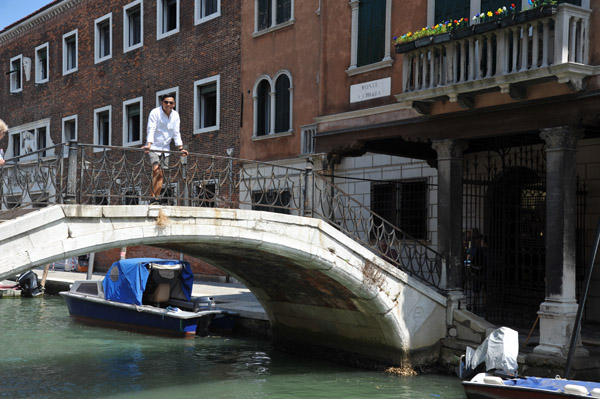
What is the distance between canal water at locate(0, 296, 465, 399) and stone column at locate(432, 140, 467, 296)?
1.62 meters

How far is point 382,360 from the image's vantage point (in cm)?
1087

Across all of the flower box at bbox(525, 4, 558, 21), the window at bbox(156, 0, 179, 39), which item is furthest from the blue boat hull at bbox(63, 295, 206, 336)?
the window at bbox(156, 0, 179, 39)

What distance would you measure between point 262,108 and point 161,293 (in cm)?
516

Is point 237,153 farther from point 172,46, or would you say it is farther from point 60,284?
point 60,284

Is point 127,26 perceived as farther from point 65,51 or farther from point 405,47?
point 405,47

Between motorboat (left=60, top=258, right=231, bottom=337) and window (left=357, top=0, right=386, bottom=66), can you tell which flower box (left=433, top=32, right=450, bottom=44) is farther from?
motorboat (left=60, top=258, right=231, bottom=337)

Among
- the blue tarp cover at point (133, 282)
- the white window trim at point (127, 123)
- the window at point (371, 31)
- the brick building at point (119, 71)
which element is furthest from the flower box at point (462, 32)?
the white window trim at point (127, 123)

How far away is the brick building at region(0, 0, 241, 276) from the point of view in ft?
61.9

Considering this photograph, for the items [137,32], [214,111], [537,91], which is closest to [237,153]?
[214,111]

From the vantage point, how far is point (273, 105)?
1709 centimetres

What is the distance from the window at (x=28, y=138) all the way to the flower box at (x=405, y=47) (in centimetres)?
1763

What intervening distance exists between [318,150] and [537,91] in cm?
389

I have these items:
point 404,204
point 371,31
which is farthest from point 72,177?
point 404,204

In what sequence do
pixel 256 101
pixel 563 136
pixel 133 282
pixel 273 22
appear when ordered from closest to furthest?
pixel 563 136 → pixel 133 282 → pixel 273 22 → pixel 256 101
